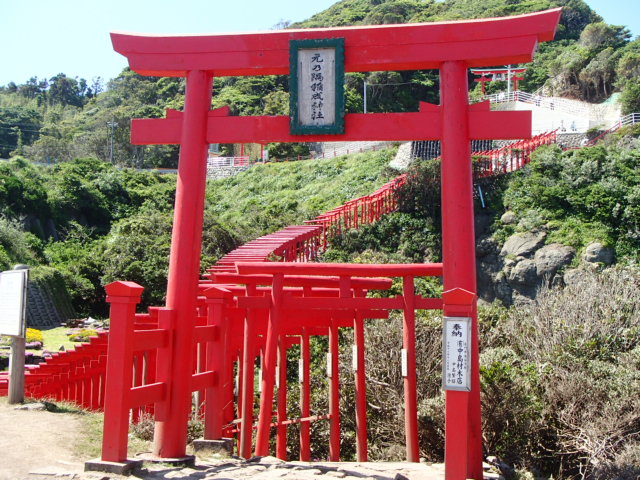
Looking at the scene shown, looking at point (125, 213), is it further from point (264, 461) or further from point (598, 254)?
point (264, 461)

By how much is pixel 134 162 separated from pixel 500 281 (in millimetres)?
34208

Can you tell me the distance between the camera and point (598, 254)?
68.3 ft

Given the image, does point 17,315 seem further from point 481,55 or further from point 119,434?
point 481,55

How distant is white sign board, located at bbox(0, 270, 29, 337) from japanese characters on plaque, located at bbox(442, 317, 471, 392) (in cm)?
501

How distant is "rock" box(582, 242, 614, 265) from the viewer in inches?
816

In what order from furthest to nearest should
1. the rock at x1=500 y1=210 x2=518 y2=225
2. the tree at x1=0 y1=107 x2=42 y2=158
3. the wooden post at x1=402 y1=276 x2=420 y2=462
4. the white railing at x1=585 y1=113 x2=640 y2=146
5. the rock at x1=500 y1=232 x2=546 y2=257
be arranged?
the tree at x1=0 y1=107 x2=42 y2=158, the white railing at x1=585 y1=113 x2=640 y2=146, the rock at x1=500 y1=210 x2=518 y2=225, the rock at x1=500 y1=232 x2=546 y2=257, the wooden post at x1=402 y1=276 x2=420 y2=462

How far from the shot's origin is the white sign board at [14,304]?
8.40 metres

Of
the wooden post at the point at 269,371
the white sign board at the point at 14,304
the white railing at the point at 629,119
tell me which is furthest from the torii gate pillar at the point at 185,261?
the white railing at the point at 629,119

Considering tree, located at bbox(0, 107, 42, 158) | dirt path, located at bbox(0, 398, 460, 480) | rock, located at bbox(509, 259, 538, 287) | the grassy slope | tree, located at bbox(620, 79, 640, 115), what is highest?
tree, located at bbox(0, 107, 42, 158)

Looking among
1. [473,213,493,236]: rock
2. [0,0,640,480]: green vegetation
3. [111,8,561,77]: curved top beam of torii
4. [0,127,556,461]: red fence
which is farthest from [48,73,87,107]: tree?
[111,8,561,77]: curved top beam of torii

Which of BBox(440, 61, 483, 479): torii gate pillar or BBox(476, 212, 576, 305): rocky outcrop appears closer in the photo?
BBox(440, 61, 483, 479): torii gate pillar

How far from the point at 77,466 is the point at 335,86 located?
4.18 metres

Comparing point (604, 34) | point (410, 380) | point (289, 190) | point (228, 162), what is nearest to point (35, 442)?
point (410, 380)

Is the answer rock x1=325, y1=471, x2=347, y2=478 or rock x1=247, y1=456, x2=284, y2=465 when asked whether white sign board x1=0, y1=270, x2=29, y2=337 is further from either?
rock x1=325, y1=471, x2=347, y2=478
